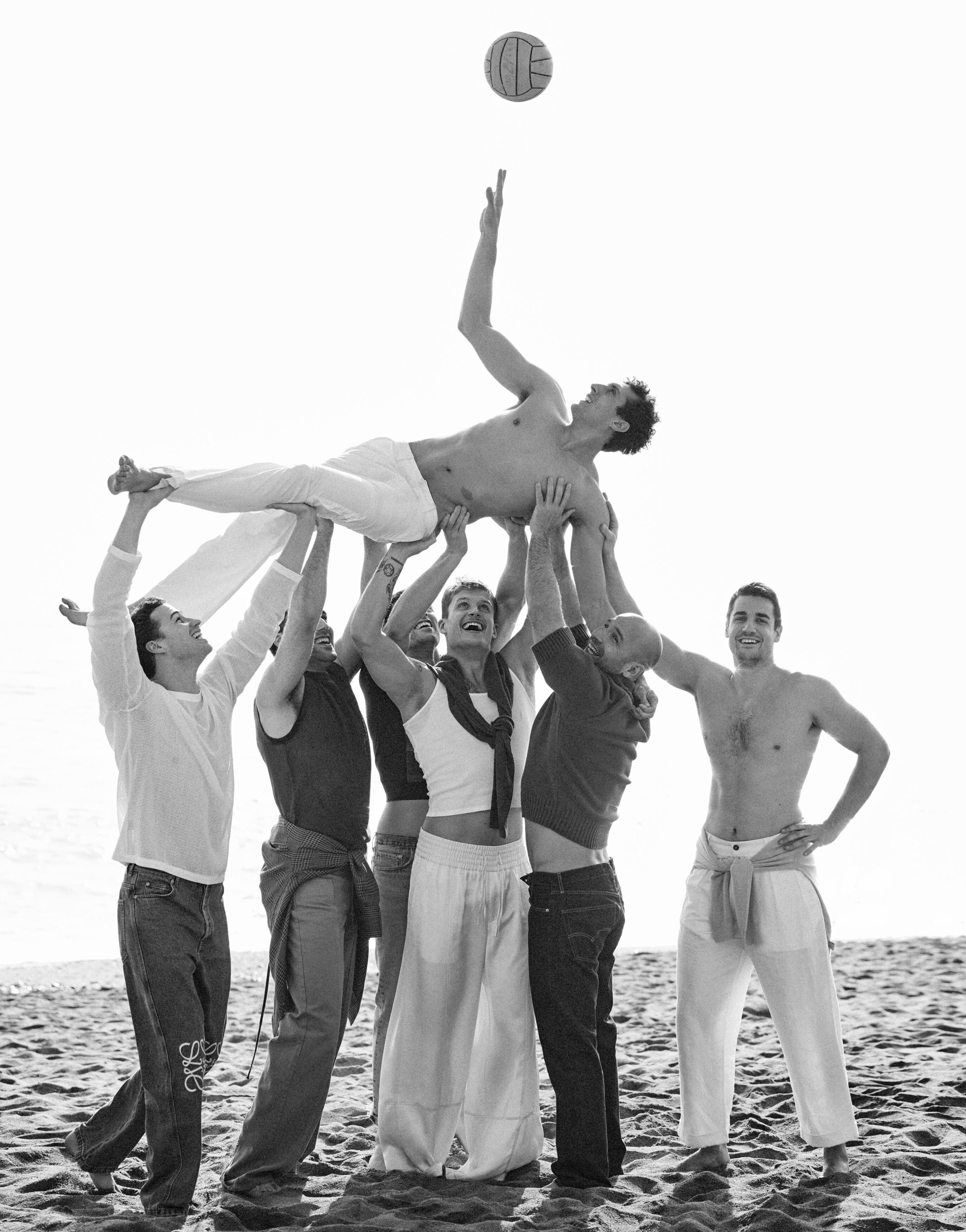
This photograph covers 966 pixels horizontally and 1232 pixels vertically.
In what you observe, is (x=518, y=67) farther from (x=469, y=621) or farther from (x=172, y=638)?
(x=172, y=638)

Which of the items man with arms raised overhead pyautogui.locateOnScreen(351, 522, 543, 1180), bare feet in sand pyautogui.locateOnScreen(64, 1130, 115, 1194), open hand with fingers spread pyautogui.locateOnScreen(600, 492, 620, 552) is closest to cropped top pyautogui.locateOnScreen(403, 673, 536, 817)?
man with arms raised overhead pyautogui.locateOnScreen(351, 522, 543, 1180)

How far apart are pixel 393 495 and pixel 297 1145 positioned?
2.47 meters

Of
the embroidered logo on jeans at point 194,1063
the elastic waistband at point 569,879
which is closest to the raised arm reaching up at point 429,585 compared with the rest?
the elastic waistband at point 569,879

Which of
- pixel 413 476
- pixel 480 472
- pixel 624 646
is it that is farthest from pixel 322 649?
pixel 624 646

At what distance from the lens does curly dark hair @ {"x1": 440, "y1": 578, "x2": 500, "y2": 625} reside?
512 centimetres

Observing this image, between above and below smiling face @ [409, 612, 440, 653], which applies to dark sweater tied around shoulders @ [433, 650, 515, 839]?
below

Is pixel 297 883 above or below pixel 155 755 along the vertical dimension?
below

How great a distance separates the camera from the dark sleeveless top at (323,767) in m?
4.82

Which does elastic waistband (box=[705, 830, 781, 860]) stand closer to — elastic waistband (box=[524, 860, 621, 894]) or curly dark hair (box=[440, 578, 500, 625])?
elastic waistband (box=[524, 860, 621, 894])

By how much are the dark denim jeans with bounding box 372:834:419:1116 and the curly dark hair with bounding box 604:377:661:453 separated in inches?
75.0

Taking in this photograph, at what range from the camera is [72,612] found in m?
4.97

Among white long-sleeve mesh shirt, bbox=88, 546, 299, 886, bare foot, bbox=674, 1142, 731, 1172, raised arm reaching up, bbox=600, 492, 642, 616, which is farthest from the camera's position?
raised arm reaching up, bbox=600, 492, 642, 616

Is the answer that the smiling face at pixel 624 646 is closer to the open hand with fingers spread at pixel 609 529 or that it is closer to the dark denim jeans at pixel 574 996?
the open hand with fingers spread at pixel 609 529

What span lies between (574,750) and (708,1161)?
1.74 meters
